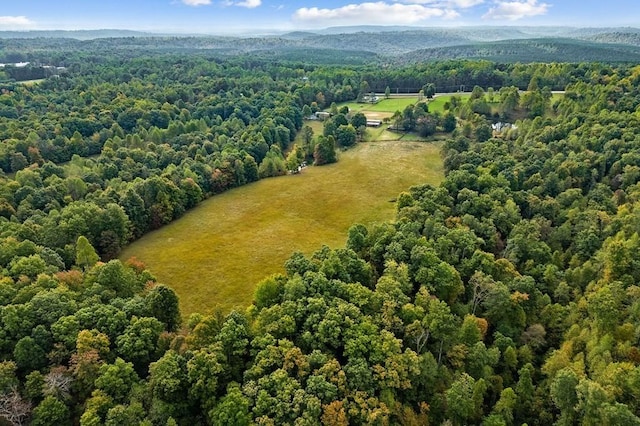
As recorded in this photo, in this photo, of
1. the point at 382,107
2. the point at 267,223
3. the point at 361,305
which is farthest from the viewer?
the point at 382,107

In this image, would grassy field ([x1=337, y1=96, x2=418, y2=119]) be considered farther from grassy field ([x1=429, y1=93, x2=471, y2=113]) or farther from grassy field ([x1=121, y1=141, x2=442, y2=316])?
grassy field ([x1=121, y1=141, x2=442, y2=316])

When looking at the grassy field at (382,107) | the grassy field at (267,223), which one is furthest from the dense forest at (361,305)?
the grassy field at (382,107)

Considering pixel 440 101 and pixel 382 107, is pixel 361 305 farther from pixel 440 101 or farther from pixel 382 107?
pixel 440 101

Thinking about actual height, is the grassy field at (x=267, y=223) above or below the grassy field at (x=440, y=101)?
below

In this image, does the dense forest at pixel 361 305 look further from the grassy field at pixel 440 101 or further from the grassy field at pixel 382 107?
the grassy field at pixel 382 107

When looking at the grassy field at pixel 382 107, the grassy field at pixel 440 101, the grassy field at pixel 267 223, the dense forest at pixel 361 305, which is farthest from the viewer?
the grassy field at pixel 382 107

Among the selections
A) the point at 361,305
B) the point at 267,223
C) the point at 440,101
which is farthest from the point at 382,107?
the point at 361,305
